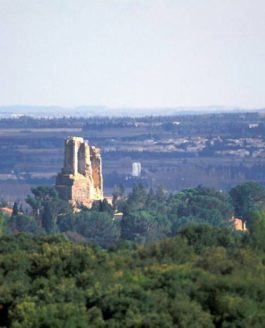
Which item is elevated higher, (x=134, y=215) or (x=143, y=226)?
(x=143, y=226)

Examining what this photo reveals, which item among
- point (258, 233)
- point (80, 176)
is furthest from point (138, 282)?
point (80, 176)

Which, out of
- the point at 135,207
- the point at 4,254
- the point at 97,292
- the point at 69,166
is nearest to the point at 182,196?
the point at 135,207

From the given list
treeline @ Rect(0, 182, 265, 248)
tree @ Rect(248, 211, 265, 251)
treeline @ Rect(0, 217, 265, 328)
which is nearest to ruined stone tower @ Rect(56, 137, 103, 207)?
treeline @ Rect(0, 182, 265, 248)

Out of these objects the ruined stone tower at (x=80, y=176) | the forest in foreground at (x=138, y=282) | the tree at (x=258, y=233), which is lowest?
the ruined stone tower at (x=80, y=176)

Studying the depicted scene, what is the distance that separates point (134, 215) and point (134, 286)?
5550 cm

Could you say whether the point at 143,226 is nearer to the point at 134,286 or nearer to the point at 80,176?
the point at 80,176

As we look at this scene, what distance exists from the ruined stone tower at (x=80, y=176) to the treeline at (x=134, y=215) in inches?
35.4

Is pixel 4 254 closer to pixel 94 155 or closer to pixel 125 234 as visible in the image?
pixel 125 234

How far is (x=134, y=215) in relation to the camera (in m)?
116

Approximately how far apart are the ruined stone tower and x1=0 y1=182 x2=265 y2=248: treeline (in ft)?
2.95

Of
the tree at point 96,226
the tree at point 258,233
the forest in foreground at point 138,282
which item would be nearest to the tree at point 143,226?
the tree at point 96,226

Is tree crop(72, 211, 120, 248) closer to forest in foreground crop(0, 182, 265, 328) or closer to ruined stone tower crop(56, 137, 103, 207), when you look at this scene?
ruined stone tower crop(56, 137, 103, 207)

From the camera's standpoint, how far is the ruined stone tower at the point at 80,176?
435ft

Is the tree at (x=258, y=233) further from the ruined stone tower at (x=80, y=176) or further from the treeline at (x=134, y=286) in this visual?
the ruined stone tower at (x=80, y=176)
